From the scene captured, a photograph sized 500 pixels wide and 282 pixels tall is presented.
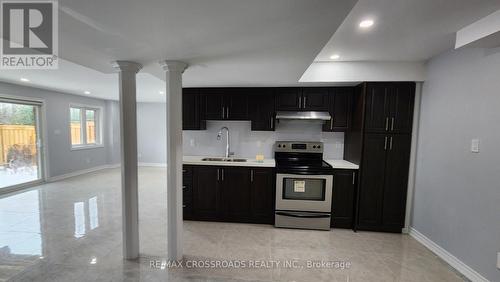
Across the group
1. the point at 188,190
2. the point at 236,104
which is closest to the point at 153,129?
the point at 188,190

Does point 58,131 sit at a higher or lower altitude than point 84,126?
lower

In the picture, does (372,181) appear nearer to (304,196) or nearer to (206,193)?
(304,196)

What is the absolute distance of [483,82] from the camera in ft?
6.55

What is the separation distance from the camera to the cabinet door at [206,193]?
126 inches

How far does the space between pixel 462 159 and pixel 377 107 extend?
107 cm

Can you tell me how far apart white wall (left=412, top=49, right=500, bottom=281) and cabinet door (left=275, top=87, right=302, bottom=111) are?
1665 mm

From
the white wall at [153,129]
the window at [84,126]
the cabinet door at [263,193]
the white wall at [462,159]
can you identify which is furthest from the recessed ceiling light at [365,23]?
the window at [84,126]

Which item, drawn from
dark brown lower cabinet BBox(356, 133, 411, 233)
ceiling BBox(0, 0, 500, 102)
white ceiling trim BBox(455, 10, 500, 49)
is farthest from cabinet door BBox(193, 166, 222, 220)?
white ceiling trim BBox(455, 10, 500, 49)

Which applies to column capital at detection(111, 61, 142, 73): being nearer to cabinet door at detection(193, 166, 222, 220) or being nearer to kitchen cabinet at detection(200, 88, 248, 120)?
kitchen cabinet at detection(200, 88, 248, 120)

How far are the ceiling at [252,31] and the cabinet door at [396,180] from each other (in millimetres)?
1136

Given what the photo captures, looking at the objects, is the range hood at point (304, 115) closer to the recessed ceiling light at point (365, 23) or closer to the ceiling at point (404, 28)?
the ceiling at point (404, 28)

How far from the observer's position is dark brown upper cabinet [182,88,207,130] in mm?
3500

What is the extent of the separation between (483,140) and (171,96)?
3.08 m

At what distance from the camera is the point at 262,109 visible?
3.42 metres
